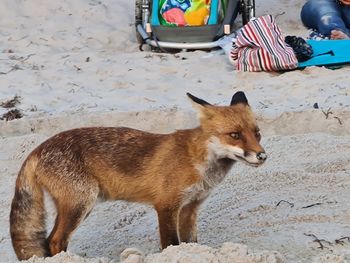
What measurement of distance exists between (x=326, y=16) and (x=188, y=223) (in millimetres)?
6313

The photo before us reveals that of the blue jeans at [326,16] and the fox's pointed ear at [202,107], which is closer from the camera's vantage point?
the fox's pointed ear at [202,107]

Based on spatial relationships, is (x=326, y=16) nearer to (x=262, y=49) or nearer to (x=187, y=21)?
(x=262, y=49)

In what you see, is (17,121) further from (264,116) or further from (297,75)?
(297,75)

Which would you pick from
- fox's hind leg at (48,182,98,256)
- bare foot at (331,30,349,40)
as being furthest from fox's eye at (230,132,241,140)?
bare foot at (331,30,349,40)

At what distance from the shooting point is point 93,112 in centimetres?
842

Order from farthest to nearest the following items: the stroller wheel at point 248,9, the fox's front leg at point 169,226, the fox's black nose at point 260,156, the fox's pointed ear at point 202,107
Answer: the stroller wheel at point 248,9
the fox's pointed ear at point 202,107
the fox's front leg at point 169,226
the fox's black nose at point 260,156

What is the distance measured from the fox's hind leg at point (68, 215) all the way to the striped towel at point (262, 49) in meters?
4.89

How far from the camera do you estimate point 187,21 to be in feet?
35.1

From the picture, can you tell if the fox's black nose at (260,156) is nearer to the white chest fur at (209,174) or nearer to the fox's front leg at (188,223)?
the white chest fur at (209,174)

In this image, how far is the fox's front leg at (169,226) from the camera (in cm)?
→ 489

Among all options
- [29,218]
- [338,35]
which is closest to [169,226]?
[29,218]

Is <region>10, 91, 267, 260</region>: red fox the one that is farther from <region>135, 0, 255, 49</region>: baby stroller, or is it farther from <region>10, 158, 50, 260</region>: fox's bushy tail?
<region>135, 0, 255, 49</region>: baby stroller

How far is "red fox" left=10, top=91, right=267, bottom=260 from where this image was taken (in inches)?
193

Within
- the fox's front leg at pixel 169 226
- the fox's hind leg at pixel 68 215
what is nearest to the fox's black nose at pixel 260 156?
the fox's front leg at pixel 169 226
